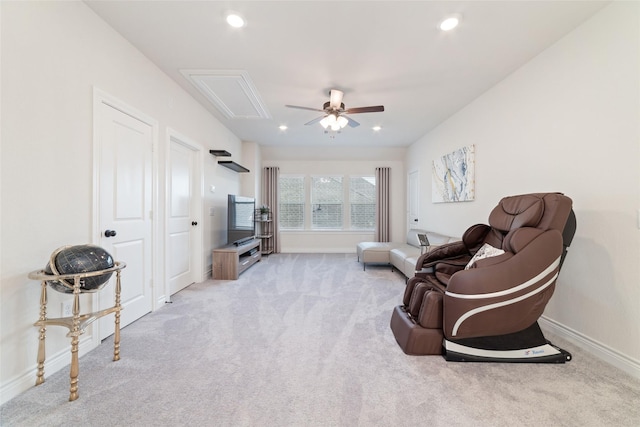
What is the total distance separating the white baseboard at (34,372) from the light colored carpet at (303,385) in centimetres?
6

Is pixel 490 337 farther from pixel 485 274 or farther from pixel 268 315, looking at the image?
pixel 268 315

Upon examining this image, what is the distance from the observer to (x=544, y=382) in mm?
1717

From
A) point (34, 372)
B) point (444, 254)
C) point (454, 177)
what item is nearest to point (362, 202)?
point (454, 177)

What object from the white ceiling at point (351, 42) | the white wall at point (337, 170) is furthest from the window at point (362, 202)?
the white ceiling at point (351, 42)

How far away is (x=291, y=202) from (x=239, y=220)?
7.23ft

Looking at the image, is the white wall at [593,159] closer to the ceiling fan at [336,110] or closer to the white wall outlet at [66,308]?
the ceiling fan at [336,110]

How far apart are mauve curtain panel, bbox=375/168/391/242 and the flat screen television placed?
316cm

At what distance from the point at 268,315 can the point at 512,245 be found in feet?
7.60

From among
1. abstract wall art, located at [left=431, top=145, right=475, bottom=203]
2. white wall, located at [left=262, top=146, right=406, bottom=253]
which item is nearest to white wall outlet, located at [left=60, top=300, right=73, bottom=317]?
abstract wall art, located at [left=431, top=145, right=475, bottom=203]

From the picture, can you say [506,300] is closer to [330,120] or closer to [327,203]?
[330,120]

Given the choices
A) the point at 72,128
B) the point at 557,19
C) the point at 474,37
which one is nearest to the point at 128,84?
the point at 72,128

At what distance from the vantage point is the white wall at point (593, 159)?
1849mm

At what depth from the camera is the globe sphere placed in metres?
1.57

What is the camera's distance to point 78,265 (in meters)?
1.60
